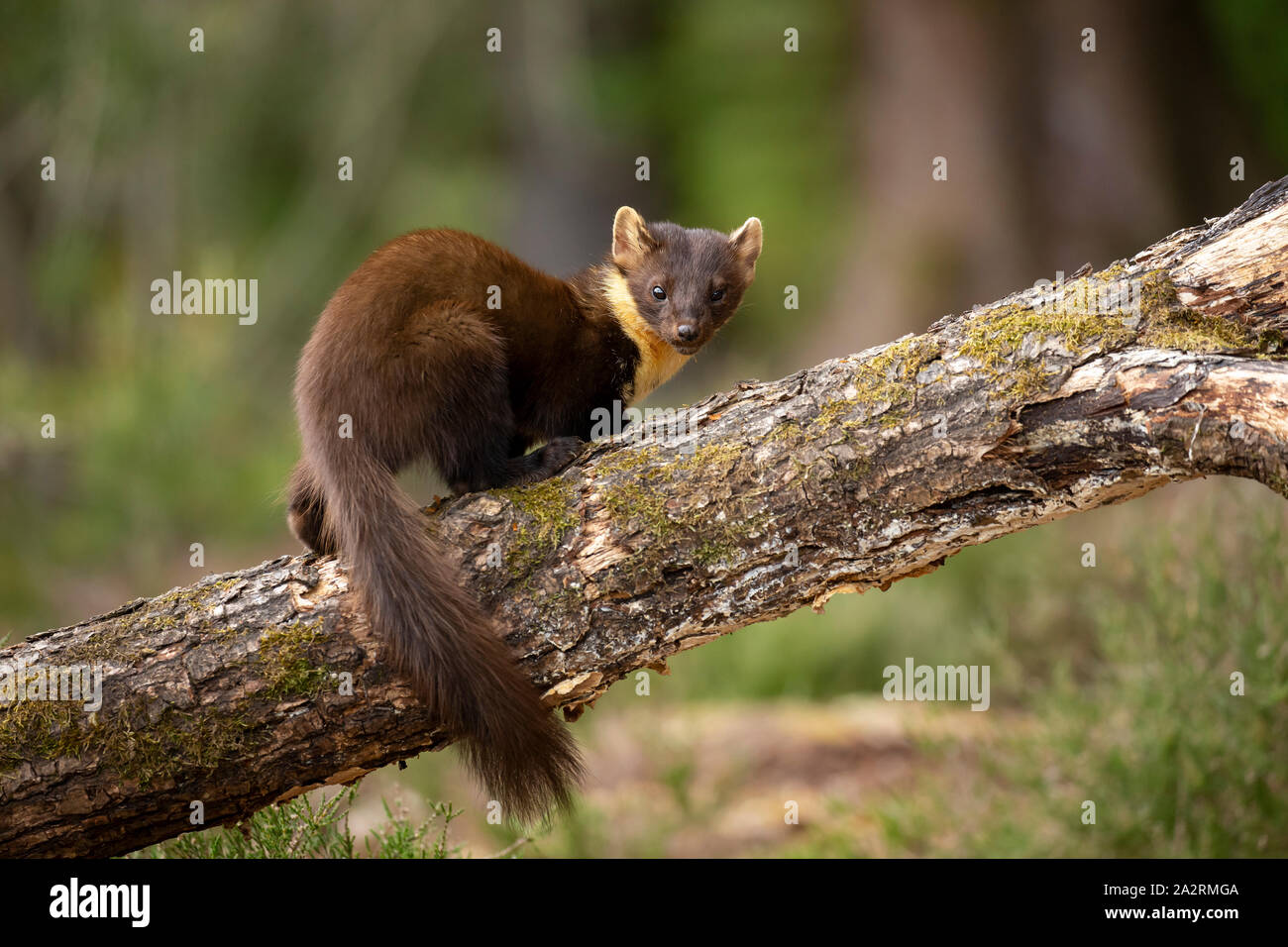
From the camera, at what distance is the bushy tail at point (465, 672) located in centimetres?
299

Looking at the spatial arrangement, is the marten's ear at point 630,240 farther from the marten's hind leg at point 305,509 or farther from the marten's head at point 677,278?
the marten's hind leg at point 305,509

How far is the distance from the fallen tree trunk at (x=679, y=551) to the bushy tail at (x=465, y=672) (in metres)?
0.10

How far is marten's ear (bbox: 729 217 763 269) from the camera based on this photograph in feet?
16.0

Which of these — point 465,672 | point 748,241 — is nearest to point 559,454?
point 465,672

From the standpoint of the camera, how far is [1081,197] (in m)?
10.3

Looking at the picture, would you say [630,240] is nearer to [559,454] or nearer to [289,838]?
[559,454]

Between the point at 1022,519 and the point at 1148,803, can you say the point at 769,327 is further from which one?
the point at 1022,519

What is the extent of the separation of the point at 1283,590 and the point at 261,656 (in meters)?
4.10

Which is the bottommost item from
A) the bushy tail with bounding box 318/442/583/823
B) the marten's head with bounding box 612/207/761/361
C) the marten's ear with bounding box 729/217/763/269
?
the bushy tail with bounding box 318/442/583/823

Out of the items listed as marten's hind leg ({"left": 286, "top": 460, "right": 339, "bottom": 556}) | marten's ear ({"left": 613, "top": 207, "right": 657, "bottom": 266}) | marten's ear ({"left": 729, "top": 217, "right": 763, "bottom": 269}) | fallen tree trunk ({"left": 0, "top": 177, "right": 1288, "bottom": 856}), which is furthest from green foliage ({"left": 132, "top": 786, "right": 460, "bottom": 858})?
marten's ear ({"left": 729, "top": 217, "right": 763, "bottom": 269})

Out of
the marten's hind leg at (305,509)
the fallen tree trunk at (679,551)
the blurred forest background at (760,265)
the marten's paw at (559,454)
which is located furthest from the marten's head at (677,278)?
the marten's hind leg at (305,509)

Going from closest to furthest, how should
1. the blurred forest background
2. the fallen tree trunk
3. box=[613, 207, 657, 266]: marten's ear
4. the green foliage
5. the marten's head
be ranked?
the fallen tree trunk, the green foliage, the marten's head, box=[613, 207, 657, 266]: marten's ear, the blurred forest background

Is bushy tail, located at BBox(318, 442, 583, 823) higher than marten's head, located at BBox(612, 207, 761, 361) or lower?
lower

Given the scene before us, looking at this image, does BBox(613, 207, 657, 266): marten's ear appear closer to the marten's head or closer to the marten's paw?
the marten's head
